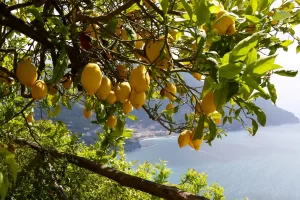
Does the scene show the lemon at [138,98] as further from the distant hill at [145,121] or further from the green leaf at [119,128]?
the distant hill at [145,121]

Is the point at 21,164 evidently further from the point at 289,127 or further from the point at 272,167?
the point at 289,127

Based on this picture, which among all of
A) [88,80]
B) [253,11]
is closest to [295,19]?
[253,11]

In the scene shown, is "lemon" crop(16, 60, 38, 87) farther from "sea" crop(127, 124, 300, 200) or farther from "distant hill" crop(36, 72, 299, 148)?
"sea" crop(127, 124, 300, 200)

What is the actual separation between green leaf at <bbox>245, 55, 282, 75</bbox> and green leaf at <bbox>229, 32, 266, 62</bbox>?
2cm

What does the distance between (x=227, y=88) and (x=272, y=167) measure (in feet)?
98.3

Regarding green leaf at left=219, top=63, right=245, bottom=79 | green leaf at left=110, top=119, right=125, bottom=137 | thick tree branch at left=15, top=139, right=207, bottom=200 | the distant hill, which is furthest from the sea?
green leaf at left=219, top=63, right=245, bottom=79

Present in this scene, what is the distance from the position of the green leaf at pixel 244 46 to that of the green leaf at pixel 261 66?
0.02 metres

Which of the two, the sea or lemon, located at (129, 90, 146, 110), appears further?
the sea

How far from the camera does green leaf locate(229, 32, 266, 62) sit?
0.56 m

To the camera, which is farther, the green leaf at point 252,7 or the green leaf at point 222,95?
the green leaf at point 252,7

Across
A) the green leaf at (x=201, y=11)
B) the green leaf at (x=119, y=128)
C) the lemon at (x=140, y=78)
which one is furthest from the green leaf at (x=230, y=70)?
the green leaf at (x=119, y=128)

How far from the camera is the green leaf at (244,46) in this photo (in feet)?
1.84

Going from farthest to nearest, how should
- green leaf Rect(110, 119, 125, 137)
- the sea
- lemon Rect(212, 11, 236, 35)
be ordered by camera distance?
the sea → green leaf Rect(110, 119, 125, 137) → lemon Rect(212, 11, 236, 35)

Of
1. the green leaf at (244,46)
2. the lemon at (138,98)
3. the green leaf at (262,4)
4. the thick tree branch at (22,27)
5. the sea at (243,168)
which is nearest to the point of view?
the green leaf at (244,46)
